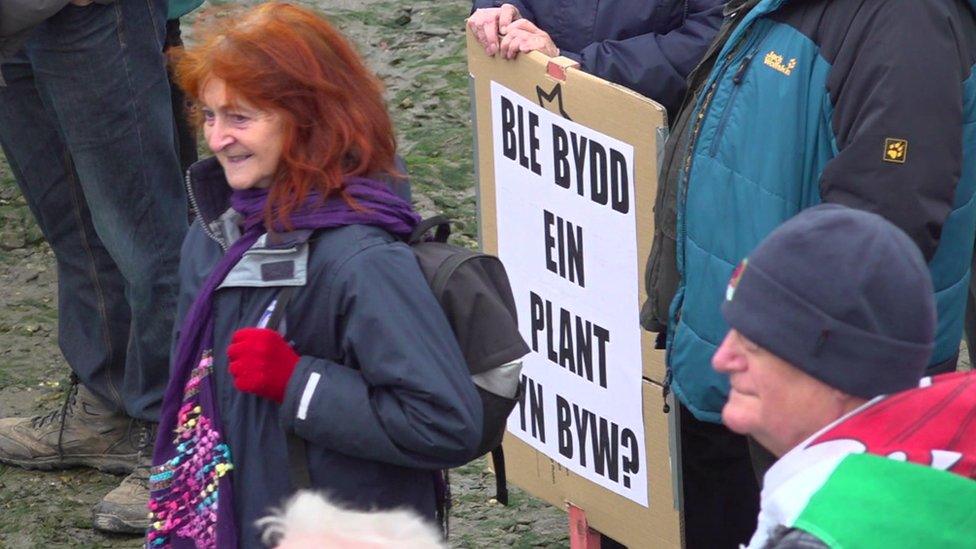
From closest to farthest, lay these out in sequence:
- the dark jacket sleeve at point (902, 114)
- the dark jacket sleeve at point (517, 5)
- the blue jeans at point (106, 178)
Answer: the dark jacket sleeve at point (902, 114) → the dark jacket sleeve at point (517, 5) → the blue jeans at point (106, 178)

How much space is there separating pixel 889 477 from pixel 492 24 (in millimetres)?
2260

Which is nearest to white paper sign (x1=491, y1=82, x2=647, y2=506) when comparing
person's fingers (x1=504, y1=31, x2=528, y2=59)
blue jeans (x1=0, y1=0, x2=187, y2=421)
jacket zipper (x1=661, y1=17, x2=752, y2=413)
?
person's fingers (x1=504, y1=31, x2=528, y2=59)

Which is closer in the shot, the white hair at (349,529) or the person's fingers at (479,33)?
the white hair at (349,529)

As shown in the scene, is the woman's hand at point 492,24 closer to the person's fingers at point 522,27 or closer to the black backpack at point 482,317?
the person's fingers at point 522,27

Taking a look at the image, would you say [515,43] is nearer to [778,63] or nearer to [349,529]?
[778,63]

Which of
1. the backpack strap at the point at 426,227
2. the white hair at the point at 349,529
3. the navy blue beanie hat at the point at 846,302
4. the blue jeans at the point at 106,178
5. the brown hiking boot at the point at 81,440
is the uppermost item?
the navy blue beanie hat at the point at 846,302

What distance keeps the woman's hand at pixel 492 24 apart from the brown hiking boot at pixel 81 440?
5.83 feet

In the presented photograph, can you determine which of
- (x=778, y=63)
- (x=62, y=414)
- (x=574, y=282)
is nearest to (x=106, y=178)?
(x=62, y=414)

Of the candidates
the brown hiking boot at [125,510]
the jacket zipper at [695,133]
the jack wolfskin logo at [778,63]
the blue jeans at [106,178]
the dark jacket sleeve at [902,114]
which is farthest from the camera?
the brown hiking boot at [125,510]

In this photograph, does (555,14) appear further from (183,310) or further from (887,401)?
(887,401)

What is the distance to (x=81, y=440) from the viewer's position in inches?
188

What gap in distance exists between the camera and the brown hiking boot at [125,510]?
443 centimetres

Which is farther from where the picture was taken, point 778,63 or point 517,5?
point 517,5

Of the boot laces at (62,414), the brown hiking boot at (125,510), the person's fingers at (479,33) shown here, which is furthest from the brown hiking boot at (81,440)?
the person's fingers at (479,33)
